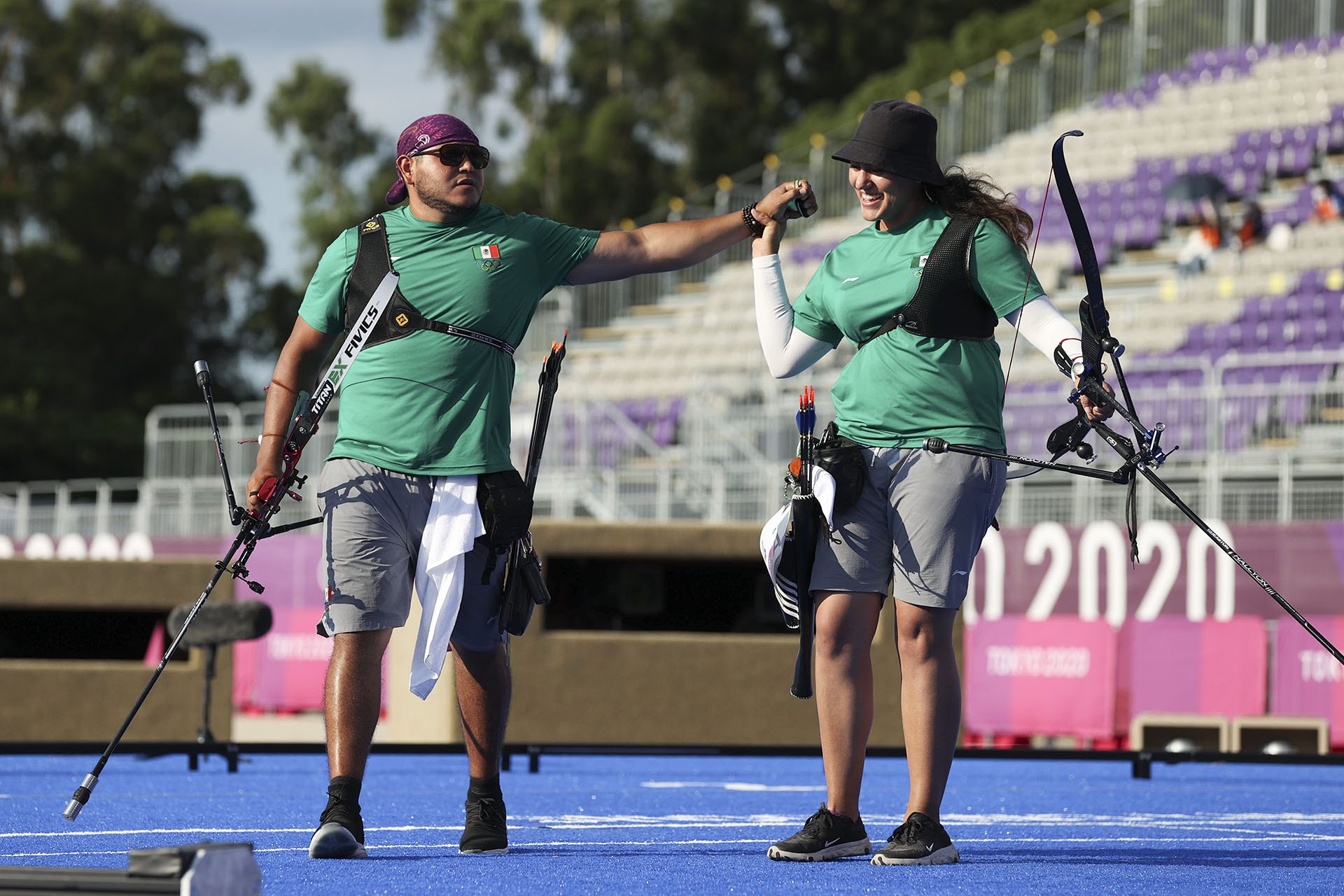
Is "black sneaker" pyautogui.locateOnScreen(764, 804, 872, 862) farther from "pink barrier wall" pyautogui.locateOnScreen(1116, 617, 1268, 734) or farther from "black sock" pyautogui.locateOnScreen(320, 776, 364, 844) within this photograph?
"pink barrier wall" pyautogui.locateOnScreen(1116, 617, 1268, 734)

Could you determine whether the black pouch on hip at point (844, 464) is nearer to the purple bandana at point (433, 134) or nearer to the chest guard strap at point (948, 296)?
the chest guard strap at point (948, 296)

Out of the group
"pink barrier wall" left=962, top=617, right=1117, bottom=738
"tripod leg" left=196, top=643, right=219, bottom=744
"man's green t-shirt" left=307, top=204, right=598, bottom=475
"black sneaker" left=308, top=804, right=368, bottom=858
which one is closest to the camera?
"black sneaker" left=308, top=804, right=368, bottom=858

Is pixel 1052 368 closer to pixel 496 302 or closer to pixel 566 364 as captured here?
pixel 566 364

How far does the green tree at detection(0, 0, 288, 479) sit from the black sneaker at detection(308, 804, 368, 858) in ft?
146

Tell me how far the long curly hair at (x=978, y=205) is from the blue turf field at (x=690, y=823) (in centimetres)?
169

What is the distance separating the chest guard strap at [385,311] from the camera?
5273 millimetres

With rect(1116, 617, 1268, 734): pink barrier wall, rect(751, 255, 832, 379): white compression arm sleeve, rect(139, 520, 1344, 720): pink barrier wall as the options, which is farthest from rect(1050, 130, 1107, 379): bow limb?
rect(1116, 617, 1268, 734): pink barrier wall

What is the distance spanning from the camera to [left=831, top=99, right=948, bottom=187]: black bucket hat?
5.18 metres

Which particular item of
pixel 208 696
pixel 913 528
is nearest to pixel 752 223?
pixel 913 528

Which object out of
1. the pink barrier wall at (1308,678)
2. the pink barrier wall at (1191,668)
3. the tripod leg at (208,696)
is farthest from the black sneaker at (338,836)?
the pink barrier wall at (1191,668)

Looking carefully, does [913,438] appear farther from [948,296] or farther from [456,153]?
[456,153]

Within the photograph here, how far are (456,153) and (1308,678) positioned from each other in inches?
340

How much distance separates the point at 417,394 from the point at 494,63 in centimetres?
4720

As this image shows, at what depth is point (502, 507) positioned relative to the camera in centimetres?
523
